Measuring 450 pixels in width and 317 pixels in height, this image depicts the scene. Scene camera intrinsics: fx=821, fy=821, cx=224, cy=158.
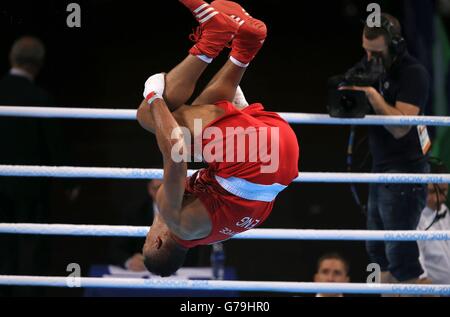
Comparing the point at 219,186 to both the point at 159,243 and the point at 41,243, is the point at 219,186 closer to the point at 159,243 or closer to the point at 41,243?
the point at 159,243

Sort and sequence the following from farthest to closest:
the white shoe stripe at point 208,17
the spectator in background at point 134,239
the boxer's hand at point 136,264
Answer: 1. the spectator in background at point 134,239
2. the boxer's hand at point 136,264
3. the white shoe stripe at point 208,17

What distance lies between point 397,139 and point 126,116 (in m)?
1.32

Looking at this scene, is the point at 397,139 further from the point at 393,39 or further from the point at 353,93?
the point at 393,39

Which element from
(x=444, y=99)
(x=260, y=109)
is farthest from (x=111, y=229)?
(x=444, y=99)

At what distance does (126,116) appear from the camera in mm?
3805

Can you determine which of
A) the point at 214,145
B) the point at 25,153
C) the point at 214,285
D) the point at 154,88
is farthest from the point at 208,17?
the point at 25,153

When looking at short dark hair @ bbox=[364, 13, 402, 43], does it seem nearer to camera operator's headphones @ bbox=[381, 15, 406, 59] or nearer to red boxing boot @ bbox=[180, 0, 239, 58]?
camera operator's headphones @ bbox=[381, 15, 406, 59]

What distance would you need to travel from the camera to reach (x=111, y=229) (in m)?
3.77

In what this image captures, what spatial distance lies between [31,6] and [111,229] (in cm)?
191

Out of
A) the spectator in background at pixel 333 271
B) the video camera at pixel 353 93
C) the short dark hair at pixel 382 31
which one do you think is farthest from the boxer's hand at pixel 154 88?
the spectator in background at pixel 333 271

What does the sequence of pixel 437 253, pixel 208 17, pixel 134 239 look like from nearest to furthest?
pixel 208 17 → pixel 437 253 → pixel 134 239

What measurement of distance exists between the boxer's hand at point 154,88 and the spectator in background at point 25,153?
1383 mm

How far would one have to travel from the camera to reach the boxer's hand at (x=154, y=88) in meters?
3.21

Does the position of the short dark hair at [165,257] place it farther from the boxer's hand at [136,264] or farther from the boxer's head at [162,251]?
the boxer's hand at [136,264]
